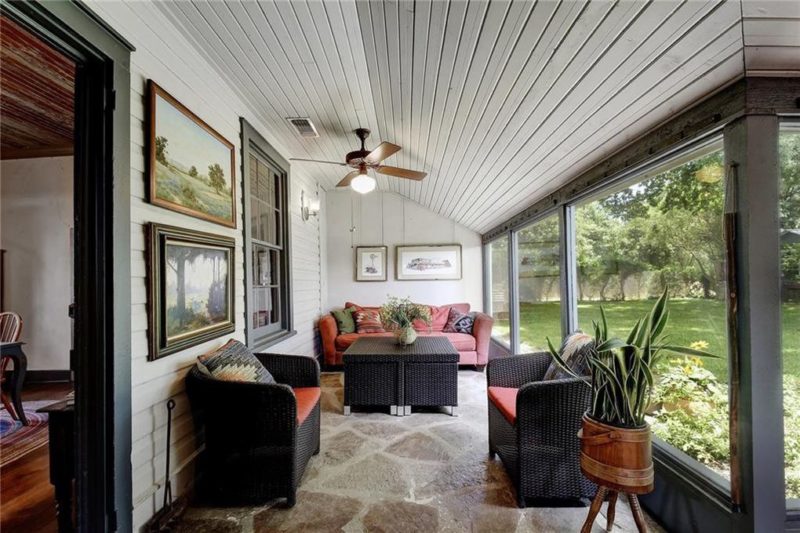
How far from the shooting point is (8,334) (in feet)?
10.5

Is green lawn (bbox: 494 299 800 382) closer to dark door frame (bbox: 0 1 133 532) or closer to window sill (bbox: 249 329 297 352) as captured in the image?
dark door frame (bbox: 0 1 133 532)

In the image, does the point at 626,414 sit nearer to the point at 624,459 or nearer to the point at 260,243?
the point at 624,459

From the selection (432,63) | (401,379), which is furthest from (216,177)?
(401,379)

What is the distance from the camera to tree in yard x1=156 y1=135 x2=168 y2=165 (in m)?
1.79

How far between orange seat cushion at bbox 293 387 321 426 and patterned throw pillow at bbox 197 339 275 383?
0.26 meters

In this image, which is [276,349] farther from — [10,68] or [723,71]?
[723,71]

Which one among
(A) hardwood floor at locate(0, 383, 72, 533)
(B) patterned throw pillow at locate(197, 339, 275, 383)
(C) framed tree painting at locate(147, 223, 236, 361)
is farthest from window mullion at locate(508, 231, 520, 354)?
(A) hardwood floor at locate(0, 383, 72, 533)

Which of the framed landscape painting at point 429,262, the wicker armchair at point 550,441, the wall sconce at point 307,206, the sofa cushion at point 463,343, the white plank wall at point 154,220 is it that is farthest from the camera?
the framed landscape painting at point 429,262

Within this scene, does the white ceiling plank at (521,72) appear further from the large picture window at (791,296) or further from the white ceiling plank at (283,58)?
the white ceiling plank at (283,58)

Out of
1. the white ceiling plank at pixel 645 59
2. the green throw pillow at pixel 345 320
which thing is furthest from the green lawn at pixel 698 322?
the green throw pillow at pixel 345 320

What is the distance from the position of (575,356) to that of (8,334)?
4.99 metres

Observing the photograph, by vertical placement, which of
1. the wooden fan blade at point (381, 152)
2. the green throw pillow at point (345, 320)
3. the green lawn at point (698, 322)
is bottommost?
the green throw pillow at point (345, 320)

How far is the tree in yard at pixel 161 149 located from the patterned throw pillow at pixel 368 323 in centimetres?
373

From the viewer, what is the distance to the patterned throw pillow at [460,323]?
197 inches
